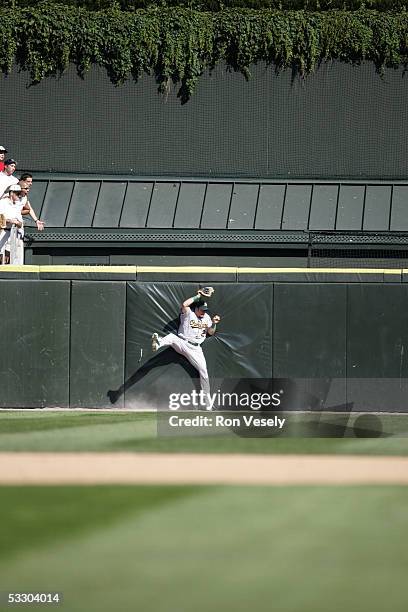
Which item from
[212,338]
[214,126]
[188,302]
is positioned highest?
[214,126]

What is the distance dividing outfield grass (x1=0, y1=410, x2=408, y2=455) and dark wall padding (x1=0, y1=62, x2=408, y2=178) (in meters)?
12.2

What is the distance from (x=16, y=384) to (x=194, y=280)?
3.44 m

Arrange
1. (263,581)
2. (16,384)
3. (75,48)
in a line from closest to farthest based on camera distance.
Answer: (263,581)
(16,384)
(75,48)

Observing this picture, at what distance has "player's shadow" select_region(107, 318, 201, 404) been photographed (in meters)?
17.2

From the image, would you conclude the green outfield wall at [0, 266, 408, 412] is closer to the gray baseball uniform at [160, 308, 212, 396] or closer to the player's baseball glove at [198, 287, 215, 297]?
the gray baseball uniform at [160, 308, 212, 396]

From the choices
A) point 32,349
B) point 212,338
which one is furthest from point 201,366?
point 32,349

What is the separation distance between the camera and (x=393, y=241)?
22594 millimetres

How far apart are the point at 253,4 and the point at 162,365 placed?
40.7ft

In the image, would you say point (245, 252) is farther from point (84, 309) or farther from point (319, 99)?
point (84, 309)

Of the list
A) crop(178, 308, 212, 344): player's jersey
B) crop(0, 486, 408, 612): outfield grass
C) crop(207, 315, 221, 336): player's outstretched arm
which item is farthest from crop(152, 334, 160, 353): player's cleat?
crop(0, 486, 408, 612): outfield grass

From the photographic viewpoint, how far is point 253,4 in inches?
1037

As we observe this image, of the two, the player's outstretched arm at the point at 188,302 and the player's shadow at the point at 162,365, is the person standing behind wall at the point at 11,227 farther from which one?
the player's outstretched arm at the point at 188,302

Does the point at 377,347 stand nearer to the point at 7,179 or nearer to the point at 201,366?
the point at 201,366

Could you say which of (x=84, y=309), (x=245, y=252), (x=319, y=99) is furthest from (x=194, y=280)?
(x=319, y=99)
